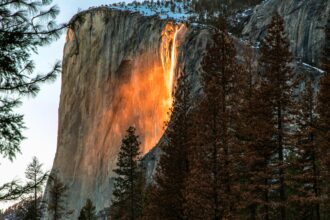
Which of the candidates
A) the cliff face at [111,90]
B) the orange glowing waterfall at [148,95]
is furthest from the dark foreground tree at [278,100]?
the orange glowing waterfall at [148,95]

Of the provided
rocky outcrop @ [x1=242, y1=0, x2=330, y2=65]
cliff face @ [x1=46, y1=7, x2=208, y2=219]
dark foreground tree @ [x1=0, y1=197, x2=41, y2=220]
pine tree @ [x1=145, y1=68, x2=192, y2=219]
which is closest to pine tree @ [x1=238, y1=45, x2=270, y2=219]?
pine tree @ [x1=145, y1=68, x2=192, y2=219]

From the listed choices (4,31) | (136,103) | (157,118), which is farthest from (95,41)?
(4,31)

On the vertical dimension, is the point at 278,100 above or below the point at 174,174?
above

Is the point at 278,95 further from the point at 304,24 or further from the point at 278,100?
the point at 304,24

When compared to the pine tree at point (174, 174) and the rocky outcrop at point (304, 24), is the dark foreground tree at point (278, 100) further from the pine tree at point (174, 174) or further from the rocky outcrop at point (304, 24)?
the rocky outcrop at point (304, 24)

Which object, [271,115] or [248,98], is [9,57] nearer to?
[271,115]

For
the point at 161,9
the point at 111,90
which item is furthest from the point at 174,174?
the point at 161,9
